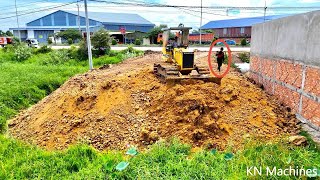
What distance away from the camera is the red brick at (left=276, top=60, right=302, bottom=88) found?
6.74 metres

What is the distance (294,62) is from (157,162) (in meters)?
4.38

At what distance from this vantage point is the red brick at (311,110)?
19.5 feet

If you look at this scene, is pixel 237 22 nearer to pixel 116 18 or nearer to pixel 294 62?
pixel 116 18

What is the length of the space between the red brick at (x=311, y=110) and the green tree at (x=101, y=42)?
50.8 ft

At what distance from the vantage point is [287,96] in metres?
7.38

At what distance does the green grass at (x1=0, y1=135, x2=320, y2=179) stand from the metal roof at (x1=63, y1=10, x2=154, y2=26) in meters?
49.6

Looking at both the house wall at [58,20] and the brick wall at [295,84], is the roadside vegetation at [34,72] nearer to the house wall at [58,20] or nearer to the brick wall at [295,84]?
the brick wall at [295,84]

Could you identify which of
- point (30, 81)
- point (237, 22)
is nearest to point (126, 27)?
point (237, 22)

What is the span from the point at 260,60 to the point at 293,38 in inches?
94.3

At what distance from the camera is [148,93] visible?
25.6 ft

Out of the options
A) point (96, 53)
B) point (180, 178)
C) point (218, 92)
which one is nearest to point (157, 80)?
point (218, 92)

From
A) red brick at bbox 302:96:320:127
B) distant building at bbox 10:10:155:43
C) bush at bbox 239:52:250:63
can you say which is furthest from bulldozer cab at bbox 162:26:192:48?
distant building at bbox 10:10:155:43

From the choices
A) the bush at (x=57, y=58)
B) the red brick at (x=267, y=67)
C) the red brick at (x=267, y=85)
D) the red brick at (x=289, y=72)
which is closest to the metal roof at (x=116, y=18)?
the bush at (x=57, y=58)

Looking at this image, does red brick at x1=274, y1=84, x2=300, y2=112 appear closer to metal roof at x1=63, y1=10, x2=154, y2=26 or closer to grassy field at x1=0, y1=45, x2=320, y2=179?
grassy field at x1=0, y1=45, x2=320, y2=179
